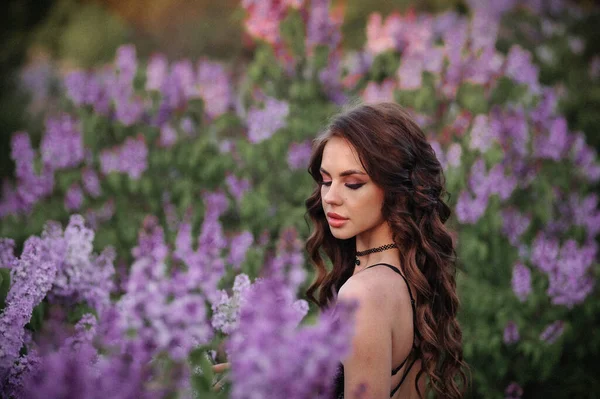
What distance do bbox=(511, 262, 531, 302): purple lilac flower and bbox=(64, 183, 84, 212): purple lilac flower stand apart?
9.97ft

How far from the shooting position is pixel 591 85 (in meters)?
7.07

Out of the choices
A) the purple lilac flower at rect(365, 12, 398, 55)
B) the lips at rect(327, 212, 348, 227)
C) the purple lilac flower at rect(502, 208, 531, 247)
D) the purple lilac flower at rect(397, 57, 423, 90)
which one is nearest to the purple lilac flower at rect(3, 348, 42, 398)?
the lips at rect(327, 212, 348, 227)

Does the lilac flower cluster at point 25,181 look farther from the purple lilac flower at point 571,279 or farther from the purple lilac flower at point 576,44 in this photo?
the purple lilac flower at point 576,44

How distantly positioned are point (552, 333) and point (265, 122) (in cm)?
241

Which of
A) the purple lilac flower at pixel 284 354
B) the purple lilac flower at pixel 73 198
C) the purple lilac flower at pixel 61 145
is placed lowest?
the purple lilac flower at pixel 73 198

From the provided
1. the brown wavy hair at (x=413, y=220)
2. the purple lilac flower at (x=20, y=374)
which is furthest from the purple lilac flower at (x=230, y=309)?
the purple lilac flower at (x=20, y=374)

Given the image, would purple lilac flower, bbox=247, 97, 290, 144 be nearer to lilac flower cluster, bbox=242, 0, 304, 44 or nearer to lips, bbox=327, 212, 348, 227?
lilac flower cluster, bbox=242, 0, 304, 44

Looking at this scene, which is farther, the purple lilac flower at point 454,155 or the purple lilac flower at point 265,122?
the purple lilac flower at point 265,122

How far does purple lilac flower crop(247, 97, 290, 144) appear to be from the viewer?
4586mm

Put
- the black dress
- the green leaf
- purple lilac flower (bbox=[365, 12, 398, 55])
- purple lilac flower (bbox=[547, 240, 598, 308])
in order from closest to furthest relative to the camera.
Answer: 1. the black dress
2. purple lilac flower (bbox=[547, 240, 598, 308])
3. the green leaf
4. purple lilac flower (bbox=[365, 12, 398, 55])

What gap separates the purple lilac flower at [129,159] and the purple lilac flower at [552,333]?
2984 millimetres

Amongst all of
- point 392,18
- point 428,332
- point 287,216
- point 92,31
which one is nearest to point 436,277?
point 428,332

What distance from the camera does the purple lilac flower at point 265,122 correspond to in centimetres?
459

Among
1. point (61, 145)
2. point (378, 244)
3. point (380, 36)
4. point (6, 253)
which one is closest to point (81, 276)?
point (6, 253)
